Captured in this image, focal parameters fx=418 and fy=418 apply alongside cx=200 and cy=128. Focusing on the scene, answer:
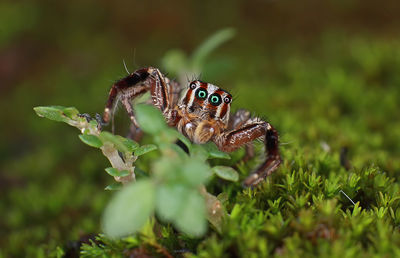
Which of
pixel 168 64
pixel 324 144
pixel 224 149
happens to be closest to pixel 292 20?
pixel 168 64

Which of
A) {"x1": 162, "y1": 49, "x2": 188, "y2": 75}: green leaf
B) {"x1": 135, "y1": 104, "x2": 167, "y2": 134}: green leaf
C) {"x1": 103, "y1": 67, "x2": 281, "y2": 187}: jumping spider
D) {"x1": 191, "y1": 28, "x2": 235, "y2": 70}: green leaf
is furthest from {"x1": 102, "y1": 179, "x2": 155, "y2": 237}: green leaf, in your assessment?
{"x1": 162, "y1": 49, "x2": 188, "y2": 75}: green leaf

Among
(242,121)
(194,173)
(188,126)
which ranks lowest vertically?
(242,121)

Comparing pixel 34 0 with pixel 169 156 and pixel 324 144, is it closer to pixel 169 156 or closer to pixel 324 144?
pixel 324 144

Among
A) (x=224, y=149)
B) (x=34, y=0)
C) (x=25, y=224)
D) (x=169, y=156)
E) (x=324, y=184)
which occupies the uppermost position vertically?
(x=34, y=0)

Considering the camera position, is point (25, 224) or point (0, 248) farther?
point (25, 224)

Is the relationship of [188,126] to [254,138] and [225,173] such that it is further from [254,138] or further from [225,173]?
[225,173]

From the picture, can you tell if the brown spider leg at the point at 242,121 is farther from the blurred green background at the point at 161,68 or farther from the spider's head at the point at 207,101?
the blurred green background at the point at 161,68

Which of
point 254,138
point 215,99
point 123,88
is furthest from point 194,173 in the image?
point 123,88
